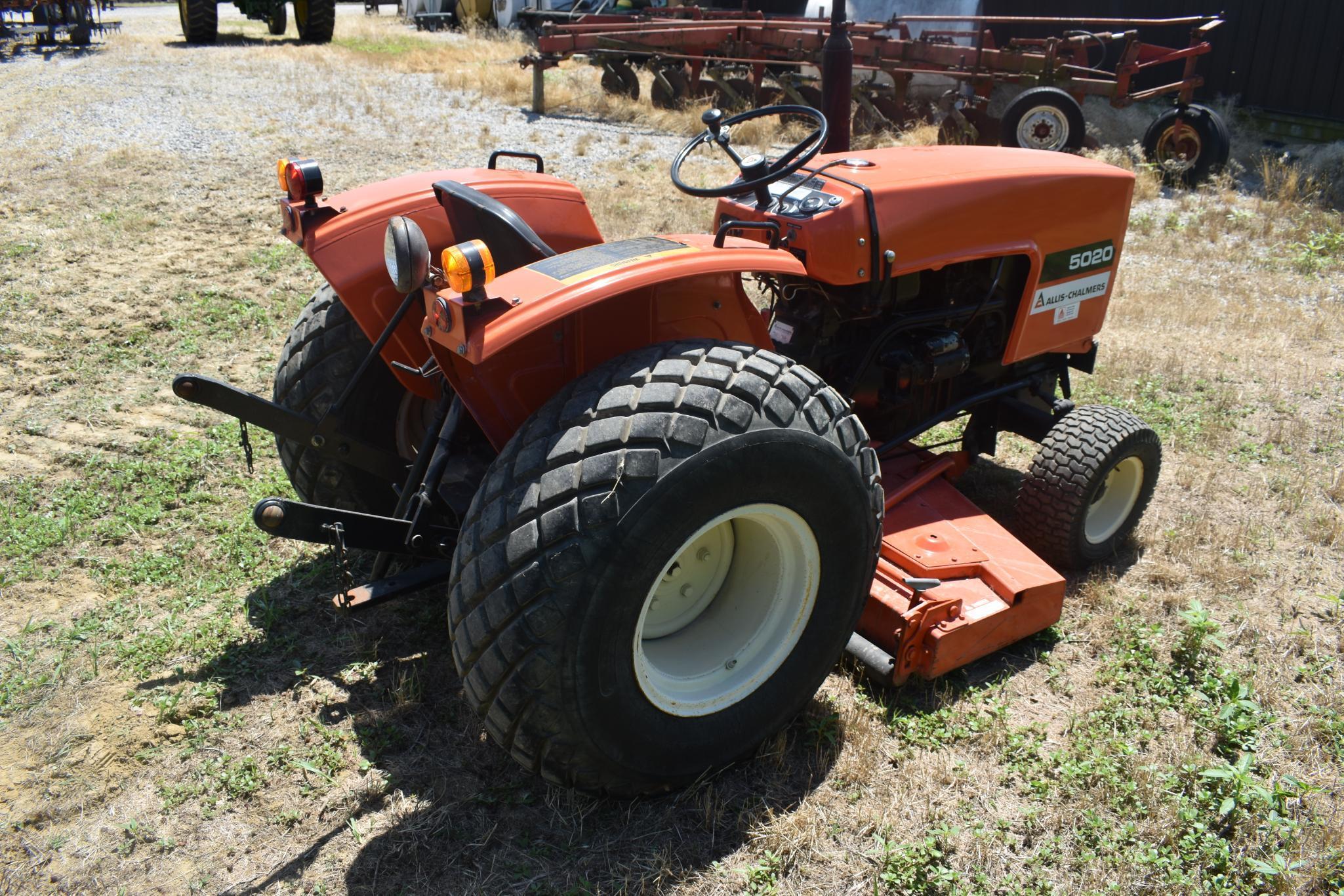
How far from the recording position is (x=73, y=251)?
6133mm

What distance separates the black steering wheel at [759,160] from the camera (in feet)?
9.88

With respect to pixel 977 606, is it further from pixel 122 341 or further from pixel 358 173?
pixel 358 173

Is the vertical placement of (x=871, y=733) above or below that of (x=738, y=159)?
below

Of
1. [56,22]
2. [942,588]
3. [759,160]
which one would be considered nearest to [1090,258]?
[759,160]

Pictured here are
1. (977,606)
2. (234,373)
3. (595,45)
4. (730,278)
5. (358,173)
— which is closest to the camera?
(730,278)

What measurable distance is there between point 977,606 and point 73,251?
19.2 feet

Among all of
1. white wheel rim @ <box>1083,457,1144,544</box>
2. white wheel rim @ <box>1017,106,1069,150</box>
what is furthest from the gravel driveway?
white wheel rim @ <box>1083,457,1144,544</box>

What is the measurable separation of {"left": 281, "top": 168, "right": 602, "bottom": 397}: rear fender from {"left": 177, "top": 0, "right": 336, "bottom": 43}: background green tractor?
51.2ft

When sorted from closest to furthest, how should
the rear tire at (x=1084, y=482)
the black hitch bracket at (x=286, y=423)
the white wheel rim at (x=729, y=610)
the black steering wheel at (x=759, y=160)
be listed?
the white wheel rim at (x=729, y=610)
the black hitch bracket at (x=286, y=423)
the black steering wheel at (x=759, y=160)
the rear tire at (x=1084, y=482)

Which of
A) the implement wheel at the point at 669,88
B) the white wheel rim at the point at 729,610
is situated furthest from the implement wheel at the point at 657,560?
the implement wheel at the point at 669,88

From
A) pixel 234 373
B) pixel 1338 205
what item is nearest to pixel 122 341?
pixel 234 373

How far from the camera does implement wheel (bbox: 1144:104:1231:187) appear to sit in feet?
31.5

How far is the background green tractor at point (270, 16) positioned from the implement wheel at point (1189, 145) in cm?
1321

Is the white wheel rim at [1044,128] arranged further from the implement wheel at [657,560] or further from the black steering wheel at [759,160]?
the implement wheel at [657,560]
